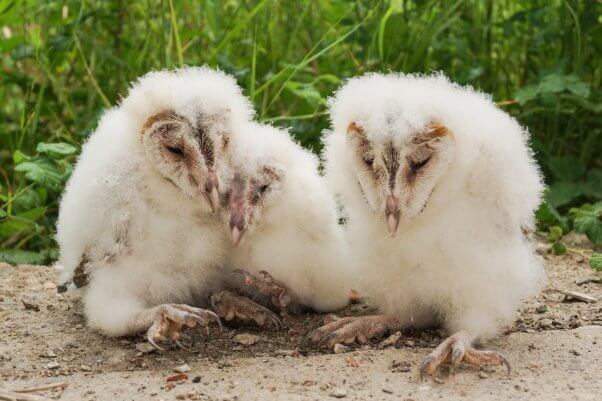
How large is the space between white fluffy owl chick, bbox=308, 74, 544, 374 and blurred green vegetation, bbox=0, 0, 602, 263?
160 centimetres

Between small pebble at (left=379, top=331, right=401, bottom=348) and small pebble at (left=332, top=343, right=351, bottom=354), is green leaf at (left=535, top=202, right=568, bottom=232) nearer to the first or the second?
small pebble at (left=379, top=331, right=401, bottom=348)

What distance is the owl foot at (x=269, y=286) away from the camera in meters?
4.16

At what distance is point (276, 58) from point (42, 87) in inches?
63.7

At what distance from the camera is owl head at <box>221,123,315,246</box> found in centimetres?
403

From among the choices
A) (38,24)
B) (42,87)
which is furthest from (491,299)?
(38,24)

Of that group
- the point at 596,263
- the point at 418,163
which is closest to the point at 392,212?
the point at 418,163

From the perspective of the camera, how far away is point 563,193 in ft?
19.2

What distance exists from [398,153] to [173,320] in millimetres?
1184

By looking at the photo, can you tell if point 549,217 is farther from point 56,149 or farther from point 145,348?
Answer: point 56,149

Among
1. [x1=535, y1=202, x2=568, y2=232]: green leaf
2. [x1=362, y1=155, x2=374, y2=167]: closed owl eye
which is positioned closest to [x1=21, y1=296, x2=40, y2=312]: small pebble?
[x1=362, y1=155, x2=374, y2=167]: closed owl eye

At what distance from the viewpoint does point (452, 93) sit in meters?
3.93

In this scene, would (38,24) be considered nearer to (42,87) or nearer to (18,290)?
(42,87)

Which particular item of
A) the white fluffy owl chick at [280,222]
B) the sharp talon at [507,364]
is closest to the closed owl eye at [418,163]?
the white fluffy owl chick at [280,222]

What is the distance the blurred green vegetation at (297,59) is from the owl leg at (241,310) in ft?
5.36
